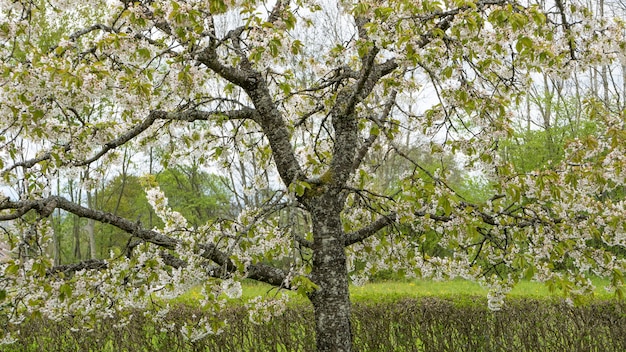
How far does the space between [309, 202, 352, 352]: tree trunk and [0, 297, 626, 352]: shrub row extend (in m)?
1.62

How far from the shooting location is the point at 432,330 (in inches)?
245

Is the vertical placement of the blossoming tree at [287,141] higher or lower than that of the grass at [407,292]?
higher

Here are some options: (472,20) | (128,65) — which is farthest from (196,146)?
(472,20)

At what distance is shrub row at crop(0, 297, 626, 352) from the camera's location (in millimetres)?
5656

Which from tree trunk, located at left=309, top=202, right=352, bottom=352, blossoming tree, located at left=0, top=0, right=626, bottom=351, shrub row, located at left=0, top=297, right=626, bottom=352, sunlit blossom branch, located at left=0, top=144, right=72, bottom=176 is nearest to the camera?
blossoming tree, located at left=0, top=0, right=626, bottom=351

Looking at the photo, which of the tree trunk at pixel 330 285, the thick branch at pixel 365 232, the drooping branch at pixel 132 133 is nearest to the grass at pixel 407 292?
the tree trunk at pixel 330 285

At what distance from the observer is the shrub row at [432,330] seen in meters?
5.66

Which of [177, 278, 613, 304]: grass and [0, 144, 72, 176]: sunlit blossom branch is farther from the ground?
[0, 144, 72, 176]: sunlit blossom branch

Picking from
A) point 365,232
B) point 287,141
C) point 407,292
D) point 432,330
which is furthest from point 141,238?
point 407,292

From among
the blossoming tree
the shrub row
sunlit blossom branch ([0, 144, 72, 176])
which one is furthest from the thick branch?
sunlit blossom branch ([0, 144, 72, 176])

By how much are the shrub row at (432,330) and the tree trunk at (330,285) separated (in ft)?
5.32

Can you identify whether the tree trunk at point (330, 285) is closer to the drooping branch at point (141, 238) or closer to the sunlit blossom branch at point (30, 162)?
the drooping branch at point (141, 238)

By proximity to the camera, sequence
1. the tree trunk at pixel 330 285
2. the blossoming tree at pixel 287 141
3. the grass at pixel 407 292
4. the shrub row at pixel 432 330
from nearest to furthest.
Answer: the blossoming tree at pixel 287 141 → the tree trunk at pixel 330 285 → the shrub row at pixel 432 330 → the grass at pixel 407 292

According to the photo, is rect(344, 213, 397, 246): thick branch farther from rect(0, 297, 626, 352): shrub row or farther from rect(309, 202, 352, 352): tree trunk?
rect(0, 297, 626, 352): shrub row
